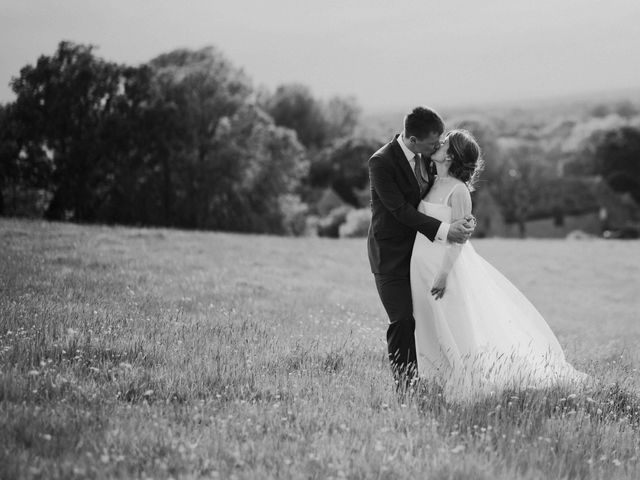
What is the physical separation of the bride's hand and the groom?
11.1 inches

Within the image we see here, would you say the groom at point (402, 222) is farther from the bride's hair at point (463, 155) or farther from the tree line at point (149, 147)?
the tree line at point (149, 147)

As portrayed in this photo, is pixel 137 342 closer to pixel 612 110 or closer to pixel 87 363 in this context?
pixel 87 363

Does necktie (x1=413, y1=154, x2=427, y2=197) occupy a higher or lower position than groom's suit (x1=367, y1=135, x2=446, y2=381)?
higher

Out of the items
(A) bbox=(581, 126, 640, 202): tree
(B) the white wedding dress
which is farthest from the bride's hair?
(A) bbox=(581, 126, 640, 202): tree

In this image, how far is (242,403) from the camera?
531cm

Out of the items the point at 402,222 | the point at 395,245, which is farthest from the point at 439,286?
the point at 402,222

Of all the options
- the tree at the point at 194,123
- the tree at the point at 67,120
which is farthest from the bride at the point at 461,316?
the tree at the point at 194,123

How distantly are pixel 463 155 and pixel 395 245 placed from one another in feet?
3.54

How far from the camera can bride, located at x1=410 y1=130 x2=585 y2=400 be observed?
6156 millimetres

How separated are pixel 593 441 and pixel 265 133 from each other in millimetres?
37067

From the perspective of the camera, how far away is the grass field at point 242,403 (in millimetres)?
4426

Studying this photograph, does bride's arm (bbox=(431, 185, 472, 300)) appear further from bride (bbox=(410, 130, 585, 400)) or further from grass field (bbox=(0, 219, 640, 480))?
grass field (bbox=(0, 219, 640, 480))

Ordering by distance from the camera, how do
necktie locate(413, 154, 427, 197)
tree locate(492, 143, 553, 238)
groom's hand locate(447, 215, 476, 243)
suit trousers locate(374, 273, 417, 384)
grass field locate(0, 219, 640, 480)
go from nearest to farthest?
grass field locate(0, 219, 640, 480), groom's hand locate(447, 215, 476, 243), suit trousers locate(374, 273, 417, 384), necktie locate(413, 154, 427, 197), tree locate(492, 143, 553, 238)

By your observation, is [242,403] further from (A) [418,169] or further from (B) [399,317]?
(A) [418,169]
